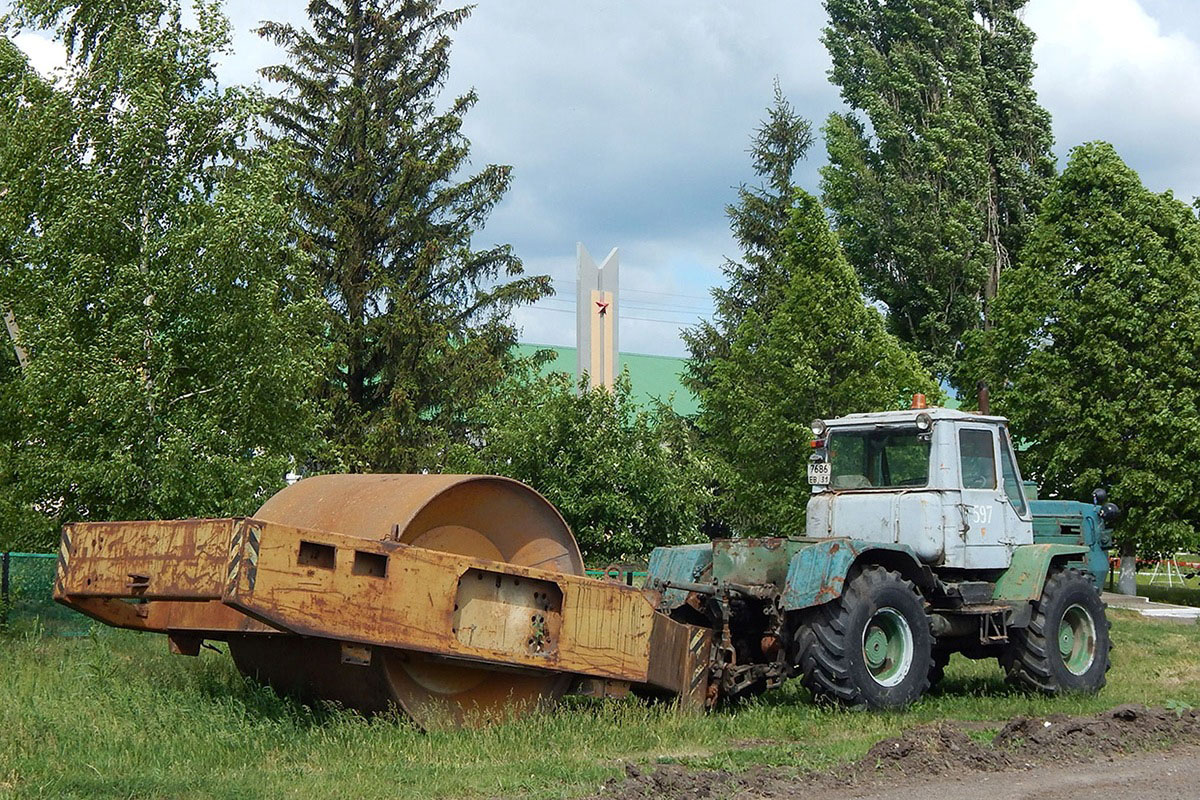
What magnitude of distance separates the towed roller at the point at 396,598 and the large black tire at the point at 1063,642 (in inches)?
132

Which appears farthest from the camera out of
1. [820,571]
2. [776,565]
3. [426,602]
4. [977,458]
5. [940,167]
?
[940,167]

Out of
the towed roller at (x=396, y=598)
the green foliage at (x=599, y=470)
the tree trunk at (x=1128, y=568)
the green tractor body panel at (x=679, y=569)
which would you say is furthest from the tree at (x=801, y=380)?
the towed roller at (x=396, y=598)

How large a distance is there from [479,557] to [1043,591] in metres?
5.48

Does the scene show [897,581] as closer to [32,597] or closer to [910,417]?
[910,417]

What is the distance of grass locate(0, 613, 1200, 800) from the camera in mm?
7074

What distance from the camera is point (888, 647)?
10609 mm

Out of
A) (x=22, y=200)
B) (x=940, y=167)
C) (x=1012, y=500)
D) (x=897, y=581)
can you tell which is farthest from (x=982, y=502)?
(x=940, y=167)

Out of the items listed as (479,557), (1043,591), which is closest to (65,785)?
(479,557)

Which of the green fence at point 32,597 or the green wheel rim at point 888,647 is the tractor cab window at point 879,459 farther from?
the green fence at point 32,597

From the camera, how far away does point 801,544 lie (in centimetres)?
1116

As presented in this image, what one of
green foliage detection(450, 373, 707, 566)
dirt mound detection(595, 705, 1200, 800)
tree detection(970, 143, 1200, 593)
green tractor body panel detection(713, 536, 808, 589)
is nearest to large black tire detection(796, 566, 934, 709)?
dirt mound detection(595, 705, 1200, 800)

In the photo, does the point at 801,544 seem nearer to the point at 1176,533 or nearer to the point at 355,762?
the point at 355,762

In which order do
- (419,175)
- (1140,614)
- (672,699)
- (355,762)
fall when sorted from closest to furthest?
(355,762), (672,699), (1140,614), (419,175)

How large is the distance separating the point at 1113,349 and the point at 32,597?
2205 cm
